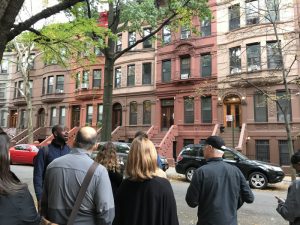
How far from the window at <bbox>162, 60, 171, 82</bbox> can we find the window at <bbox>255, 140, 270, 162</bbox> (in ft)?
32.2

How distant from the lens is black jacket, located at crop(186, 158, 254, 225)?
3.40 m

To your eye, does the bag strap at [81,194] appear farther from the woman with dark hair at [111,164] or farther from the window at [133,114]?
the window at [133,114]

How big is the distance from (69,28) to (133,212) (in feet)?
32.4

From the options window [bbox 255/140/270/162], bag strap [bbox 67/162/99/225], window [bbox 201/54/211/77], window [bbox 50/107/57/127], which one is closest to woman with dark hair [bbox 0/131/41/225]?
bag strap [bbox 67/162/99/225]

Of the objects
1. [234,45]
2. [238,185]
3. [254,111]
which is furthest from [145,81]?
[238,185]

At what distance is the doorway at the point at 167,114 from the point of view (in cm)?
2677

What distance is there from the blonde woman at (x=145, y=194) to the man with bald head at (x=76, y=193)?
195mm

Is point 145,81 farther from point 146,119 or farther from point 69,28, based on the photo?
point 69,28

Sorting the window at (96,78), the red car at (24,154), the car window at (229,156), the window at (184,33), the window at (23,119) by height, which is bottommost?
the red car at (24,154)

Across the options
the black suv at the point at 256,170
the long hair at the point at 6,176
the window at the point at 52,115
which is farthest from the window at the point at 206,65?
the long hair at the point at 6,176

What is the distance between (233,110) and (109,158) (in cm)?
2067

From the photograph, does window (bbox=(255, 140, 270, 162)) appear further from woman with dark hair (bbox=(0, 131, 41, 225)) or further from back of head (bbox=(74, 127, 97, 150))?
woman with dark hair (bbox=(0, 131, 41, 225))

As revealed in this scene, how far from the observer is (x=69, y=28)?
11.3 m

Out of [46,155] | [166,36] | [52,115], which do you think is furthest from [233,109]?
[52,115]
